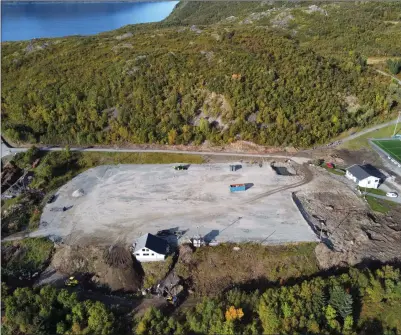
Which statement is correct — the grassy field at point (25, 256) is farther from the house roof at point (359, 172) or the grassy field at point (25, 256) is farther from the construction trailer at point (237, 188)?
the house roof at point (359, 172)

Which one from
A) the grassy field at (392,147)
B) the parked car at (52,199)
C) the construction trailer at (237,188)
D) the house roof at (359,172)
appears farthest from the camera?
the grassy field at (392,147)

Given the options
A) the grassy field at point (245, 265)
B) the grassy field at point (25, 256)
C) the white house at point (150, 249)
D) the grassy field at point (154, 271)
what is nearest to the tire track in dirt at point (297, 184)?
the grassy field at point (245, 265)

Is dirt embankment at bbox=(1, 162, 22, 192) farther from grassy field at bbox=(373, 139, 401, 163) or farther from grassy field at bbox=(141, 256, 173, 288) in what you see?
grassy field at bbox=(373, 139, 401, 163)

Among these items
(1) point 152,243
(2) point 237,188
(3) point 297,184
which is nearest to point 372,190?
(3) point 297,184

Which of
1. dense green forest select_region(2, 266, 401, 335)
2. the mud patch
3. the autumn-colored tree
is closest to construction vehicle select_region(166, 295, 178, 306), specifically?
dense green forest select_region(2, 266, 401, 335)

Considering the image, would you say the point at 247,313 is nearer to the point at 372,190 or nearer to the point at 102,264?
the point at 102,264

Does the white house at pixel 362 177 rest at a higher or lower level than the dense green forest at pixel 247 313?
→ higher
